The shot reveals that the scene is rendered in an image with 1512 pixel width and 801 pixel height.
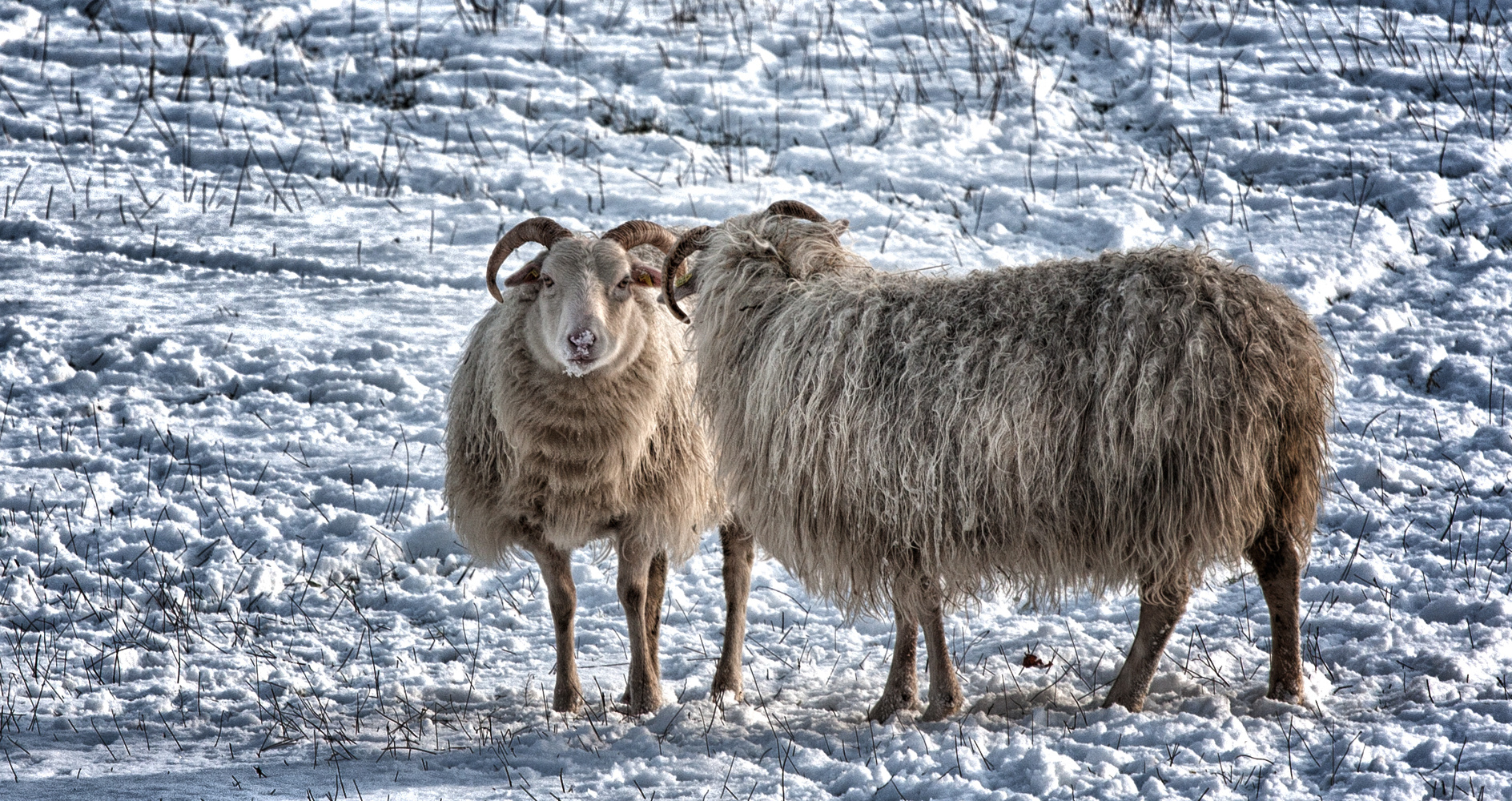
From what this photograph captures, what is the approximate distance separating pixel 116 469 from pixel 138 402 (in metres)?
0.75

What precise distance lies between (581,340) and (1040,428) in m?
1.72

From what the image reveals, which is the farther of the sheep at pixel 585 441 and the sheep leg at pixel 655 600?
the sheep leg at pixel 655 600

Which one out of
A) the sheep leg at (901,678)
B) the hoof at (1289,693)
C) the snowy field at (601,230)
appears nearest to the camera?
the snowy field at (601,230)

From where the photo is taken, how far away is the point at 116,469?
647 centimetres

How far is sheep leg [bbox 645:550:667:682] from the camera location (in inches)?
198

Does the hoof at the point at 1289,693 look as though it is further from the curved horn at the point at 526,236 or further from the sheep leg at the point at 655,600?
the curved horn at the point at 526,236

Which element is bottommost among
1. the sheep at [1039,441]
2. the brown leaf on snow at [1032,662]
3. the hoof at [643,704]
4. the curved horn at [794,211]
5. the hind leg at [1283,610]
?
the hoof at [643,704]

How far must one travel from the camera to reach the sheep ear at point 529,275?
490 cm

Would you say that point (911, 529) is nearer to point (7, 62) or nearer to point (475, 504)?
point (475, 504)

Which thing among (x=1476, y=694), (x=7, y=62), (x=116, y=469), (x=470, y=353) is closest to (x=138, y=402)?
(x=116, y=469)

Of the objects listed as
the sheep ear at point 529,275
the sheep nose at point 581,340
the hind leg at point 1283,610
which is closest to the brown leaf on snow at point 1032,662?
the hind leg at point 1283,610

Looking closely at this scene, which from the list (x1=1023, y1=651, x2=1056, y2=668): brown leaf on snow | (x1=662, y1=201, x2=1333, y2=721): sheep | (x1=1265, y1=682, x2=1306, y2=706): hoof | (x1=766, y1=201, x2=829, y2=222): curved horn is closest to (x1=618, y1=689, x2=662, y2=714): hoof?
(x1=662, y1=201, x2=1333, y2=721): sheep

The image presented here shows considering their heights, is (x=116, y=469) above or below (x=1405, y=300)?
below

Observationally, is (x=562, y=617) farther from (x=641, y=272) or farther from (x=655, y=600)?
→ (x=641, y=272)
